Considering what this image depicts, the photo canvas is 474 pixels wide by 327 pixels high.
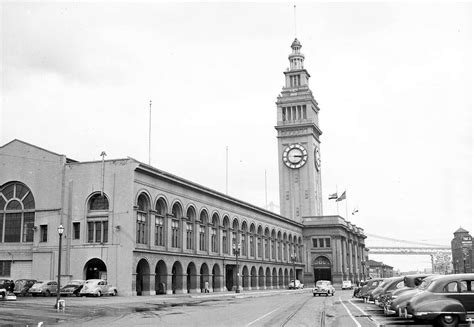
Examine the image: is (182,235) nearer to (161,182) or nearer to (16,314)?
(161,182)

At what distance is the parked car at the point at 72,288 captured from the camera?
46.2 metres

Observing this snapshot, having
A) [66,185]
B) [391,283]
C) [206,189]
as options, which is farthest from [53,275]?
[391,283]

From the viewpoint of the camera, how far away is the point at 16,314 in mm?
25688

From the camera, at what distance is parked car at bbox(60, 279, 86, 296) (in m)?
46.2

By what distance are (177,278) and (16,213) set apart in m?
17.6

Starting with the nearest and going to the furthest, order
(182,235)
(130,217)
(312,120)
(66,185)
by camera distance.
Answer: (130,217) → (66,185) → (182,235) → (312,120)

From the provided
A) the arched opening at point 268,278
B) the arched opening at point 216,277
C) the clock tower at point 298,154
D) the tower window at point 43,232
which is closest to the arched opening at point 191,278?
the arched opening at point 216,277

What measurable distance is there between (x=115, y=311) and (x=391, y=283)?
48.1 feet

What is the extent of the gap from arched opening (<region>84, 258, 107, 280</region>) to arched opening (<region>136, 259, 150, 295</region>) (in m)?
3.29

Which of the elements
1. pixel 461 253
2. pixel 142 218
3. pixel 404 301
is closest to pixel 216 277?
pixel 142 218

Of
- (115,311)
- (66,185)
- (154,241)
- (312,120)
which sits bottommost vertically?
(115,311)

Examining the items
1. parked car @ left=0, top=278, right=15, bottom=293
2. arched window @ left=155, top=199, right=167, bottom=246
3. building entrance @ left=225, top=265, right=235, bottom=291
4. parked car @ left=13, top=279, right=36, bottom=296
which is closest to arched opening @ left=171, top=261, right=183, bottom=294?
arched window @ left=155, top=199, right=167, bottom=246

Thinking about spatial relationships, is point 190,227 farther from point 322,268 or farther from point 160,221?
point 322,268

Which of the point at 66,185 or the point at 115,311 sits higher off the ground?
the point at 66,185
